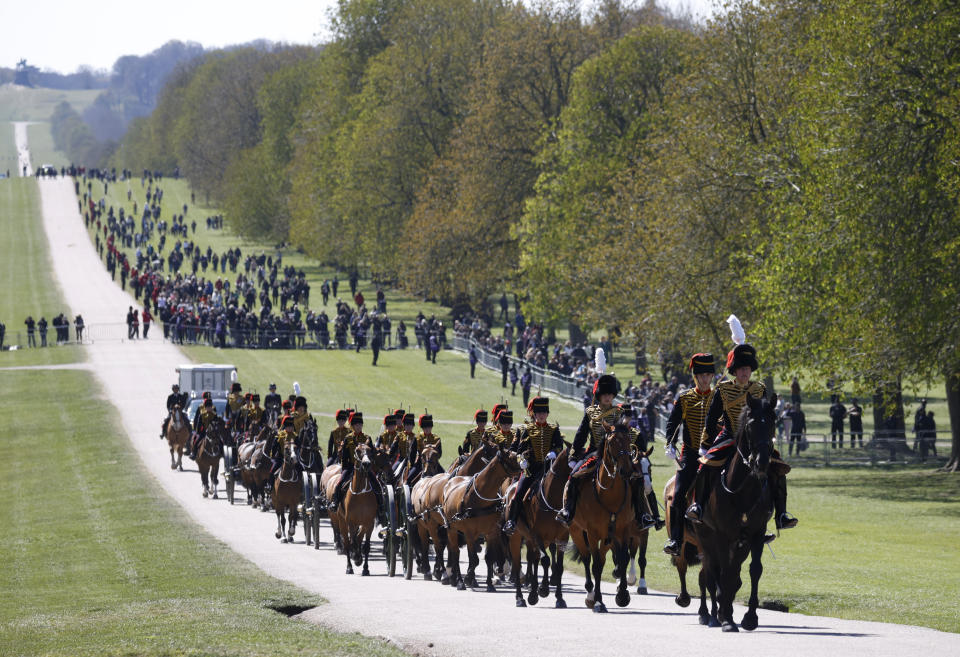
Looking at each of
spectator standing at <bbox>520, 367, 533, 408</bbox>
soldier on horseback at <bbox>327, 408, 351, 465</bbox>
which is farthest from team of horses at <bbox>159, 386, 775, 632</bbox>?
spectator standing at <bbox>520, 367, 533, 408</bbox>

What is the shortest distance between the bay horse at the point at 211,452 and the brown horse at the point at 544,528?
807 inches

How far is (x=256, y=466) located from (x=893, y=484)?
17.6 m

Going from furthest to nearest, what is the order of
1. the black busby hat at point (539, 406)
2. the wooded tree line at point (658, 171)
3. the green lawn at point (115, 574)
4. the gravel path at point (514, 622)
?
the wooded tree line at point (658, 171) < the black busby hat at point (539, 406) < the green lawn at point (115, 574) < the gravel path at point (514, 622)

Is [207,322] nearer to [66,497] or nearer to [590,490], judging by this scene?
[66,497]

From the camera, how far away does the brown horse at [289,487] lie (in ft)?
97.5

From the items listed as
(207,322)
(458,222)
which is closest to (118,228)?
(207,322)

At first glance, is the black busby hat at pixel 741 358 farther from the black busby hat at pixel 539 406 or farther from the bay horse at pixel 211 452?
the bay horse at pixel 211 452

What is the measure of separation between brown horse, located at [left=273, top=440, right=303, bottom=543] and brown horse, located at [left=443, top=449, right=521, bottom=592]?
332 inches

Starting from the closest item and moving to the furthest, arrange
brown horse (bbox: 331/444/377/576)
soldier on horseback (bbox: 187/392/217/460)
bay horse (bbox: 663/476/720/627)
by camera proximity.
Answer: bay horse (bbox: 663/476/720/627), brown horse (bbox: 331/444/377/576), soldier on horseback (bbox: 187/392/217/460)

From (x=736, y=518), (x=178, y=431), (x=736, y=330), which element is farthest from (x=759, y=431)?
(x=178, y=431)

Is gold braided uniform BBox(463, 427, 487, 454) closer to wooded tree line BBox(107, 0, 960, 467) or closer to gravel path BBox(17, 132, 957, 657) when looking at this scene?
gravel path BBox(17, 132, 957, 657)

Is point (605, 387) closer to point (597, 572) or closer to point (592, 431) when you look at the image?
point (592, 431)

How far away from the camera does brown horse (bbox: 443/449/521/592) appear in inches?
817

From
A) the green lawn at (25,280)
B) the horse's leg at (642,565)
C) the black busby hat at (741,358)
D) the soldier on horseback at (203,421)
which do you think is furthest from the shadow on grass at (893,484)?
the green lawn at (25,280)
